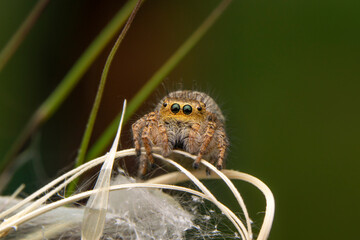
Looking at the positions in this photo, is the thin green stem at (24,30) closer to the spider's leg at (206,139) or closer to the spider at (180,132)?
the spider at (180,132)

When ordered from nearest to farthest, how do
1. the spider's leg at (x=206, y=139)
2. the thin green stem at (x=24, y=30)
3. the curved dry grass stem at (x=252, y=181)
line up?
the curved dry grass stem at (x=252, y=181)
the spider's leg at (x=206, y=139)
the thin green stem at (x=24, y=30)

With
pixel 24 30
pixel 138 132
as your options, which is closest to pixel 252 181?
pixel 138 132

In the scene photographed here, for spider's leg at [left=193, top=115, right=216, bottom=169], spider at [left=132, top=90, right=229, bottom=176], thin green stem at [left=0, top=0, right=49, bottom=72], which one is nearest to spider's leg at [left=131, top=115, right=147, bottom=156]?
spider at [left=132, top=90, right=229, bottom=176]

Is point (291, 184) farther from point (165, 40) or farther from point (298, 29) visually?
point (165, 40)


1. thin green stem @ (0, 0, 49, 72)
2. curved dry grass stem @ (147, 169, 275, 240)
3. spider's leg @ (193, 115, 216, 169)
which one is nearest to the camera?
curved dry grass stem @ (147, 169, 275, 240)

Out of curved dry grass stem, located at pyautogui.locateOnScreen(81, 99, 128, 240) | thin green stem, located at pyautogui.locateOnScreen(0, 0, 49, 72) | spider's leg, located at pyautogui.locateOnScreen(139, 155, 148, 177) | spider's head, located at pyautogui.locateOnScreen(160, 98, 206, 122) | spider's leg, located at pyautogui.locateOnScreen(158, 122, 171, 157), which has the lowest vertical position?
curved dry grass stem, located at pyautogui.locateOnScreen(81, 99, 128, 240)

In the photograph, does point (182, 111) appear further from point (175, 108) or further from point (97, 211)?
point (97, 211)

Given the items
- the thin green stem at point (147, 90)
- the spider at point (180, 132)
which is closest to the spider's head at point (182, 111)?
the spider at point (180, 132)

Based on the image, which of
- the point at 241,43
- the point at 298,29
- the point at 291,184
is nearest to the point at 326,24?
the point at 298,29

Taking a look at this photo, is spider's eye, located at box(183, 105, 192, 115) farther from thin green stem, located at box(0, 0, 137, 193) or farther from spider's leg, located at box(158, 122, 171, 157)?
thin green stem, located at box(0, 0, 137, 193)
